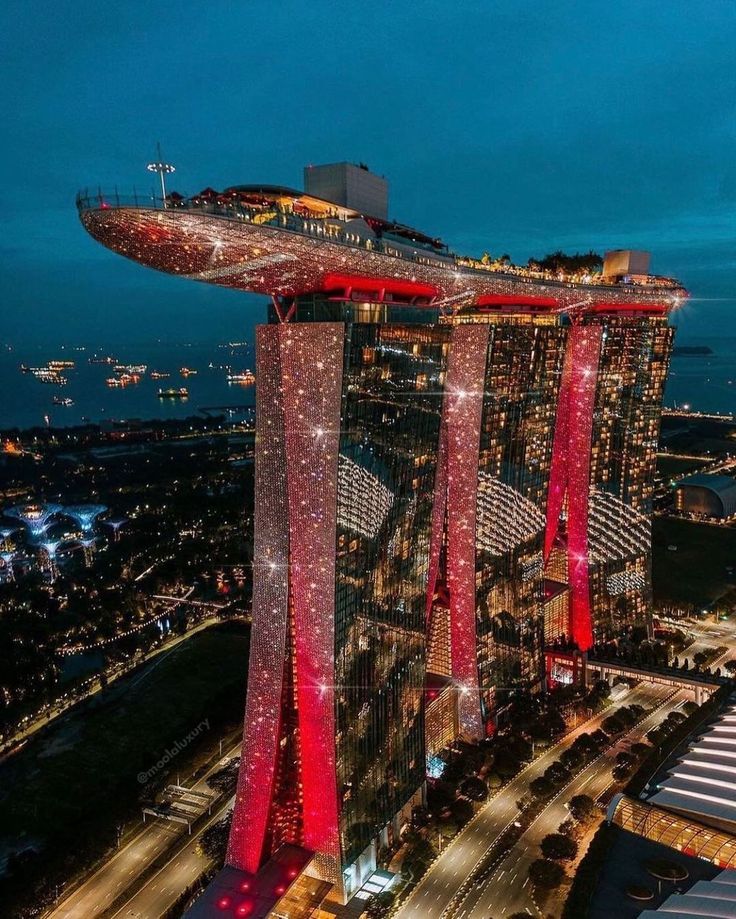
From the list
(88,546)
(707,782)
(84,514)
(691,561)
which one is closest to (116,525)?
(84,514)

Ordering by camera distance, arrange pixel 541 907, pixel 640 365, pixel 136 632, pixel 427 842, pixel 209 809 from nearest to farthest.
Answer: pixel 541 907 → pixel 427 842 → pixel 209 809 → pixel 640 365 → pixel 136 632

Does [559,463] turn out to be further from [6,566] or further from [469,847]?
[6,566]

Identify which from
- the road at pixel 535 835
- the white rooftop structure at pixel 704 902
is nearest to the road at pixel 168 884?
the road at pixel 535 835

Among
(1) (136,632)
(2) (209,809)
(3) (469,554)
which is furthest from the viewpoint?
(1) (136,632)

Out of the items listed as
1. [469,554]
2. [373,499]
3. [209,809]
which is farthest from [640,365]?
[209,809]

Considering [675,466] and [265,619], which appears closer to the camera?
[265,619]

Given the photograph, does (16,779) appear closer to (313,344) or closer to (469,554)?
(469,554)

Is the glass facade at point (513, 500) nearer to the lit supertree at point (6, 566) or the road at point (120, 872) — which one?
the road at point (120, 872)
